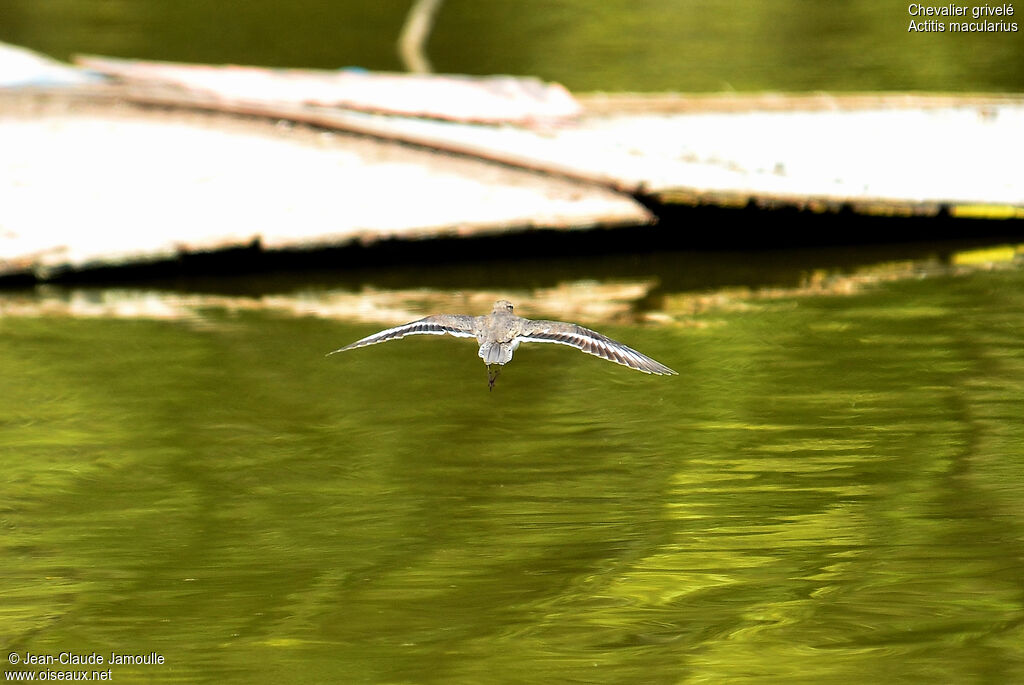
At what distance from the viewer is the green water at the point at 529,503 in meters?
2.80

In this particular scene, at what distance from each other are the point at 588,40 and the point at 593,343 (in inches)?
300

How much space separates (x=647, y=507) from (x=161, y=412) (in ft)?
5.18

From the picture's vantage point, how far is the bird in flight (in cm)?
318

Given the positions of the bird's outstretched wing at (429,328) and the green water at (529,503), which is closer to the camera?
the green water at (529,503)

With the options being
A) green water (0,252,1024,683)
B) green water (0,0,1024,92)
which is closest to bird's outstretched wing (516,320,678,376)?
green water (0,252,1024,683)

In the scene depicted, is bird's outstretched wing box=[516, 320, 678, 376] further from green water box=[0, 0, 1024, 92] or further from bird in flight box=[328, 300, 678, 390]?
green water box=[0, 0, 1024, 92]

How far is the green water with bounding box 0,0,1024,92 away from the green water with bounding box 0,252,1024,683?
446cm

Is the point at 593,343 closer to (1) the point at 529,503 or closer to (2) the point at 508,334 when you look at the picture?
(2) the point at 508,334

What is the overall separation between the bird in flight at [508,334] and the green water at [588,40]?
5.53 m

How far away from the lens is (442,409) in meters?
4.06

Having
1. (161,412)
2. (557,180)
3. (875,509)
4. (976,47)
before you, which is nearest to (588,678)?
(875,509)

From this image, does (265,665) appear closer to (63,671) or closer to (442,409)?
(63,671)

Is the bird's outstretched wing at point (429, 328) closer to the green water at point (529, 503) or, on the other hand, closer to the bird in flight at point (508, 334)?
the bird in flight at point (508, 334)

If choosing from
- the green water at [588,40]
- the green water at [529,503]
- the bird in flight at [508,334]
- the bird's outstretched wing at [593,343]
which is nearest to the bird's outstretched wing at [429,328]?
the bird in flight at [508,334]
